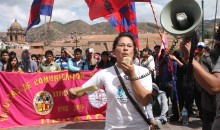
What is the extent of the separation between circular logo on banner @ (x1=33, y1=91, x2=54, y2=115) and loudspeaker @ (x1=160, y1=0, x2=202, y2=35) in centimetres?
516

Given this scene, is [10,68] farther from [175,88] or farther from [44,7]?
[175,88]

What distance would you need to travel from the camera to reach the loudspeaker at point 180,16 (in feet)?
6.30

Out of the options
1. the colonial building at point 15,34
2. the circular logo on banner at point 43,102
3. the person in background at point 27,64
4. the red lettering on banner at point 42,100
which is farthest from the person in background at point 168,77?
the colonial building at point 15,34

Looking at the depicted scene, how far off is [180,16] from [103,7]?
196 inches

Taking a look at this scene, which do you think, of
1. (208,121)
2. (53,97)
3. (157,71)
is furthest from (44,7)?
(208,121)

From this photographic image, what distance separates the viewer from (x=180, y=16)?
202 cm

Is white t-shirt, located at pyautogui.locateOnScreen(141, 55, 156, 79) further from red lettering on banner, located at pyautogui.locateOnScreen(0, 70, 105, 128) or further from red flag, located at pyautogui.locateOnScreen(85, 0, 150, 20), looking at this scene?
red flag, located at pyautogui.locateOnScreen(85, 0, 150, 20)

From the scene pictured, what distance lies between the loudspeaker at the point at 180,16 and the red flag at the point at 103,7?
4.56 meters

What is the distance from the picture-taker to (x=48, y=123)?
6.89 meters

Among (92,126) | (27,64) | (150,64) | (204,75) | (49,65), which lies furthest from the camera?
(27,64)

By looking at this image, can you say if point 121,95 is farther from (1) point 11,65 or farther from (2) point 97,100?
(1) point 11,65

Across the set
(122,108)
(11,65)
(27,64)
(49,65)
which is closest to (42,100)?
(49,65)

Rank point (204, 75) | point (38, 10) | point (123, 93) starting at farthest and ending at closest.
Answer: point (38, 10) < point (123, 93) < point (204, 75)

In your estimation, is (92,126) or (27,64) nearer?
(92,126)
